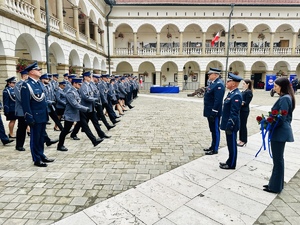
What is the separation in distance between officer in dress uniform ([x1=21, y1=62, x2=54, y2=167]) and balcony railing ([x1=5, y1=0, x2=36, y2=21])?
753 centimetres

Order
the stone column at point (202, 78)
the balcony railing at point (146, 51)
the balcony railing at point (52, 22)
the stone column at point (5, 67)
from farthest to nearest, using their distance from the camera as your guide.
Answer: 1. the stone column at point (202, 78)
2. the balcony railing at point (146, 51)
3. the balcony railing at point (52, 22)
4. the stone column at point (5, 67)

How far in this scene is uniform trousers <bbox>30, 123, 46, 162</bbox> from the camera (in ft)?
14.5

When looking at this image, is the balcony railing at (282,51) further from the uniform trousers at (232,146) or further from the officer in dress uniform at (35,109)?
the officer in dress uniform at (35,109)

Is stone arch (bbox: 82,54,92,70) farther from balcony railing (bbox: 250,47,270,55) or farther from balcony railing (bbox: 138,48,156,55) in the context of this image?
balcony railing (bbox: 250,47,270,55)

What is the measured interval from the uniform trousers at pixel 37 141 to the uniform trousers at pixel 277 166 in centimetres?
450

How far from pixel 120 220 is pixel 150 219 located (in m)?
0.40

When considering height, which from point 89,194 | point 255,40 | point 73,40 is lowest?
point 89,194

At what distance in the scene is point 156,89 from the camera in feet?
85.0

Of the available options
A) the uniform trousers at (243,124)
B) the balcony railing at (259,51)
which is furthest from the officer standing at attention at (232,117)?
the balcony railing at (259,51)

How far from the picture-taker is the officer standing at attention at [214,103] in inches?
192

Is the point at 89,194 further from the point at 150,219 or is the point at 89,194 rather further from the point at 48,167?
the point at 48,167

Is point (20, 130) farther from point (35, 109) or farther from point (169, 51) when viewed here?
point (169, 51)

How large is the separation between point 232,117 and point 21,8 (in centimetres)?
1169

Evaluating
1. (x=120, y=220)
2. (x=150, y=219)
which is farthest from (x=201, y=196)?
(x=120, y=220)
